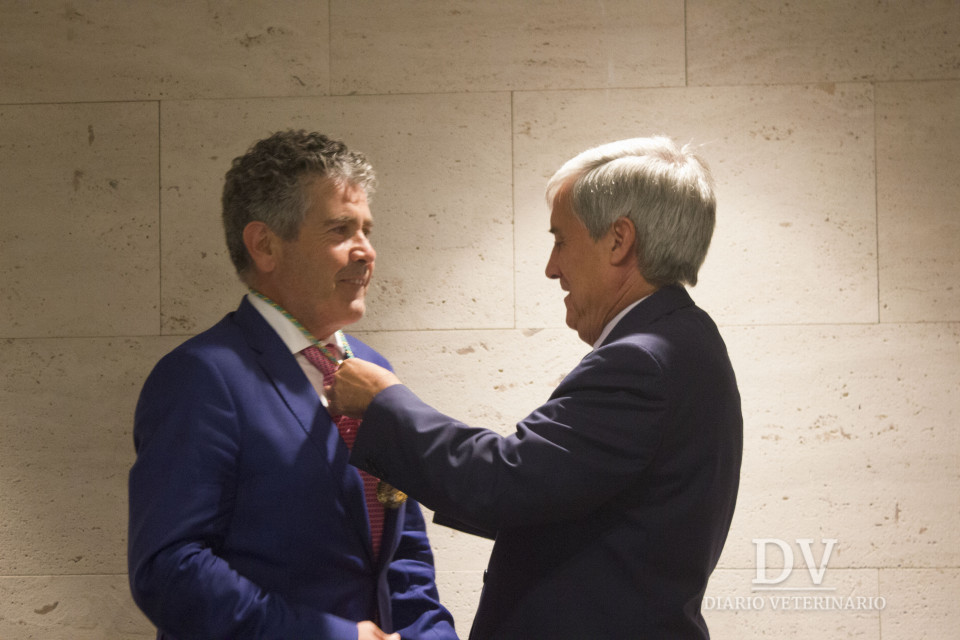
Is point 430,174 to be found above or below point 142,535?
above

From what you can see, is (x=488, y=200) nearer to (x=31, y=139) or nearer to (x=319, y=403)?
(x=319, y=403)

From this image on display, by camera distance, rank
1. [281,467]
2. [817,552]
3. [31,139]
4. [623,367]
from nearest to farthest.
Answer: [623,367] → [281,467] → [817,552] → [31,139]

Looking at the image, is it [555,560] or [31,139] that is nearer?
[555,560]

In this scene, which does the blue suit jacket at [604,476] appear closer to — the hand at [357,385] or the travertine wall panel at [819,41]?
the hand at [357,385]

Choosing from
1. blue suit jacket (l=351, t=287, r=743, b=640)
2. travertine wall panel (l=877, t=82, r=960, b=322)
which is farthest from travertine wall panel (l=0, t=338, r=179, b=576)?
travertine wall panel (l=877, t=82, r=960, b=322)

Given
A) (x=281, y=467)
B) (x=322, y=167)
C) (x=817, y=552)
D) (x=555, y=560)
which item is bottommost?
(x=817, y=552)

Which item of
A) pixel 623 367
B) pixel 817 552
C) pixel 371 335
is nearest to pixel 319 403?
pixel 623 367

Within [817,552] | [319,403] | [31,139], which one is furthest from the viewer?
[31,139]

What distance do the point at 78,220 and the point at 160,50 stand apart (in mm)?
598

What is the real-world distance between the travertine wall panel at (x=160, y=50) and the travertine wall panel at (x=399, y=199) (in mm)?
81

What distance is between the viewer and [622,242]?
4.91 ft

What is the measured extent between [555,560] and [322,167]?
2.87 feet

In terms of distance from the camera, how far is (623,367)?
4.42ft

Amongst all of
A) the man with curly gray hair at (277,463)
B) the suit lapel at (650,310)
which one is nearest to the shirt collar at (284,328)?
the man with curly gray hair at (277,463)
